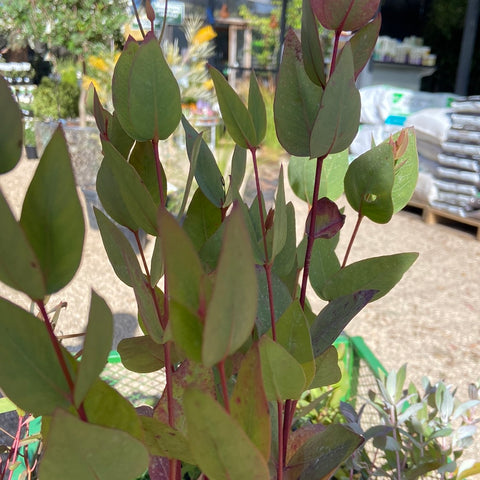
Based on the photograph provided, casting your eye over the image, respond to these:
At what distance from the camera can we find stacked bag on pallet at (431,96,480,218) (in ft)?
9.19

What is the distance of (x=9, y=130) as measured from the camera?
0.21m

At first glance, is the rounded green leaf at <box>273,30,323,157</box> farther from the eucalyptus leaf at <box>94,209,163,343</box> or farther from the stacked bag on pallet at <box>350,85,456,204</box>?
the stacked bag on pallet at <box>350,85,456,204</box>

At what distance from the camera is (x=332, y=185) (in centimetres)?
41

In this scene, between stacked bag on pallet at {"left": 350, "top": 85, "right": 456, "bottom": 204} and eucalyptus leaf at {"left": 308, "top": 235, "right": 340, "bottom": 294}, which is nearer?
eucalyptus leaf at {"left": 308, "top": 235, "right": 340, "bottom": 294}

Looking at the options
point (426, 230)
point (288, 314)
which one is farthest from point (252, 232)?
point (426, 230)

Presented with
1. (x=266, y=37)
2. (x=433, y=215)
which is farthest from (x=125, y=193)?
(x=266, y=37)

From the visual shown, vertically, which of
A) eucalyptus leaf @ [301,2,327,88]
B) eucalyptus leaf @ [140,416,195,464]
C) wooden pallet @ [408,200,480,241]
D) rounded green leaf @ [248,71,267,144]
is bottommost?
wooden pallet @ [408,200,480,241]

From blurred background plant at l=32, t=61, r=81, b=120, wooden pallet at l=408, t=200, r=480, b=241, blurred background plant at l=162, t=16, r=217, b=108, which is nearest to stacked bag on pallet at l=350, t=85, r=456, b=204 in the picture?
wooden pallet at l=408, t=200, r=480, b=241

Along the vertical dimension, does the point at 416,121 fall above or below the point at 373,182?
below

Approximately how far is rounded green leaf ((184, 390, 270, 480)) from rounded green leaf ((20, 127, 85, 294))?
67 millimetres

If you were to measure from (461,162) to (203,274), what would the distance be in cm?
297

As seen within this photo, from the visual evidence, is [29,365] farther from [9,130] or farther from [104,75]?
[104,75]

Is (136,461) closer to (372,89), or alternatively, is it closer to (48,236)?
(48,236)

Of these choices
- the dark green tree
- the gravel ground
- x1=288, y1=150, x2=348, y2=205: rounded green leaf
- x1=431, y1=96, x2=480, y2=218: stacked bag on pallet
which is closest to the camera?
x1=288, y1=150, x2=348, y2=205: rounded green leaf
